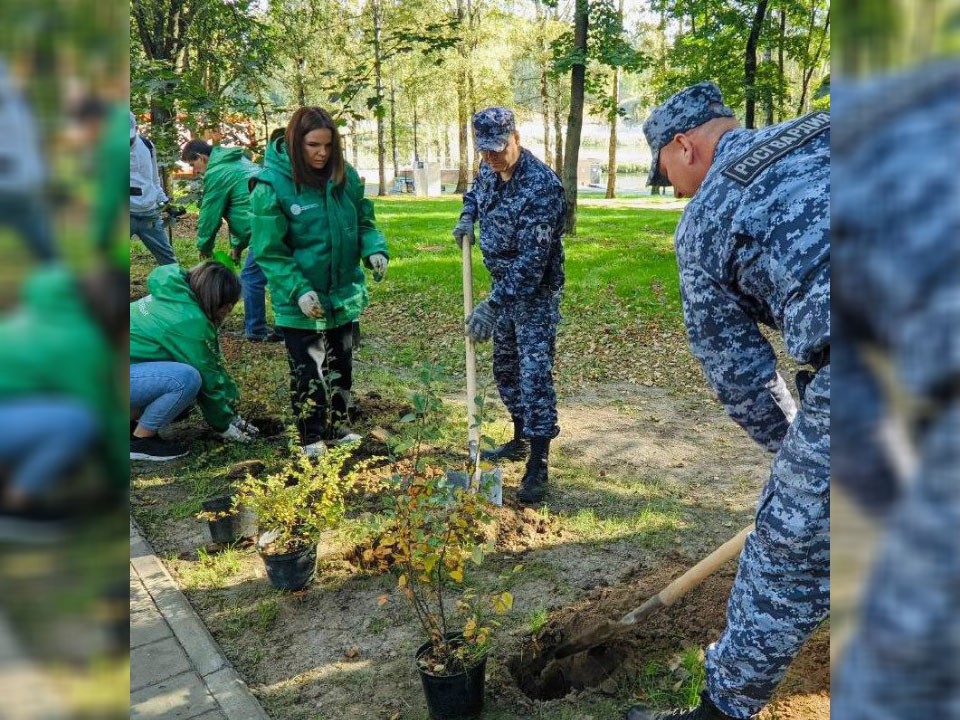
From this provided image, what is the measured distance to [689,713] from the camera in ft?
8.30

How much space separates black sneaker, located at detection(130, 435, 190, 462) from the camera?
16.9 feet

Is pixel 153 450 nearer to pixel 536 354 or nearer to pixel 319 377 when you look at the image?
pixel 319 377

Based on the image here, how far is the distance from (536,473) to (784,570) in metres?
2.58

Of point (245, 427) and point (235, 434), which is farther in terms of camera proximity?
point (245, 427)

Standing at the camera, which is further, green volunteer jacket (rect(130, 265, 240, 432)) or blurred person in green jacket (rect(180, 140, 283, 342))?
blurred person in green jacket (rect(180, 140, 283, 342))

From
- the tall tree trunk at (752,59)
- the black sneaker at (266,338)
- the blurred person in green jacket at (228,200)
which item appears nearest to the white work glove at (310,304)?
the blurred person in green jacket at (228,200)

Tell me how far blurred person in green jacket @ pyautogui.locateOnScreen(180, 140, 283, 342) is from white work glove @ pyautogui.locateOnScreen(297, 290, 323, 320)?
8.83 ft

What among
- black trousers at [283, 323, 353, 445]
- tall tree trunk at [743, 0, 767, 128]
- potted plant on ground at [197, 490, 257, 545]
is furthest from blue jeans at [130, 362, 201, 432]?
tall tree trunk at [743, 0, 767, 128]
